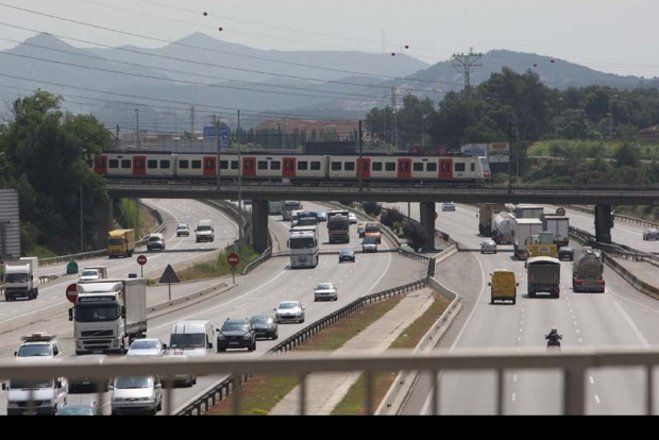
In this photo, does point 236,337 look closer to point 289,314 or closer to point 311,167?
point 289,314

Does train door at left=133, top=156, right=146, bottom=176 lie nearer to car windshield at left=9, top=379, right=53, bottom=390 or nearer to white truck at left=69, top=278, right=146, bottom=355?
white truck at left=69, top=278, right=146, bottom=355

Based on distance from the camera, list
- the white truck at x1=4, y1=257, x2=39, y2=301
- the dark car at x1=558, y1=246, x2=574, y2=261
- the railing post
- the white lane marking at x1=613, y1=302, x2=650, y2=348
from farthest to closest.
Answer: the dark car at x1=558, y1=246, x2=574, y2=261
the white truck at x1=4, y1=257, x2=39, y2=301
the white lane marking at x1=613, y1=302, x2=650, y2=348
the railing post

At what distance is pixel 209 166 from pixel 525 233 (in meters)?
26.8

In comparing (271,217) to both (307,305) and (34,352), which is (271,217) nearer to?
(307,305)

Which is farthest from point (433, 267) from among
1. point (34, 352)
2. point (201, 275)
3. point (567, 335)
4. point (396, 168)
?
point (34, 352)

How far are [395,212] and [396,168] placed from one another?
102 feet

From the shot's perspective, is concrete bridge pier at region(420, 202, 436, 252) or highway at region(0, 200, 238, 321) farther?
concrete bridge pier at region(420, 202, 436, 252)

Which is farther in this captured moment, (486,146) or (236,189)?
(486,146)

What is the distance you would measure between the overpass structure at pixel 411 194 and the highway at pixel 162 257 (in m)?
4.58

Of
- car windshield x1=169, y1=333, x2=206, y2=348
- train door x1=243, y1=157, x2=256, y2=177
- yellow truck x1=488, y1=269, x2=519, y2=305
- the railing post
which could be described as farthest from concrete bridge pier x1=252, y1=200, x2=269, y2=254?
the railing post

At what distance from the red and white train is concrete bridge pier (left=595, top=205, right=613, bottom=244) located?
29.9 feet

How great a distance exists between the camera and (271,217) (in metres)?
158

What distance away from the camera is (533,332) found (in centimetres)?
4928

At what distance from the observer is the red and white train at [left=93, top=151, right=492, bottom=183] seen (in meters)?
107
